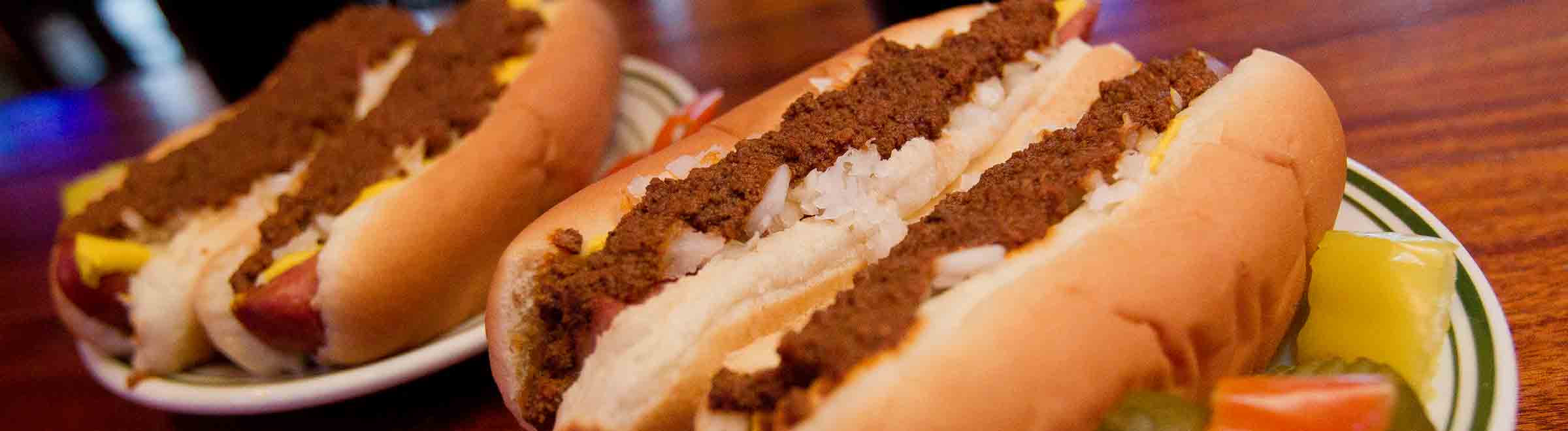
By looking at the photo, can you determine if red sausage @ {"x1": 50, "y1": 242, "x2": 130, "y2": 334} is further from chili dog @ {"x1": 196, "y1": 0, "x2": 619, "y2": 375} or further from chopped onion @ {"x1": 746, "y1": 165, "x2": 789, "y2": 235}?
chopped onion @ {"x1": 746, "y1": 165, "x2": 789, "y2": 235}

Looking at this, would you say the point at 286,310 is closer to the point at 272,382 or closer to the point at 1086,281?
the point at 272,382

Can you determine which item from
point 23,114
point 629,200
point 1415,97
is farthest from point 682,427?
point 23,114

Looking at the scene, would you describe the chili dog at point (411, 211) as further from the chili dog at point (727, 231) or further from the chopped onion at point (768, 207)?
the chopped onion at point (768, 207)

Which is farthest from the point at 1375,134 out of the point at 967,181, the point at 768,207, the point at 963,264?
the point at 768,207

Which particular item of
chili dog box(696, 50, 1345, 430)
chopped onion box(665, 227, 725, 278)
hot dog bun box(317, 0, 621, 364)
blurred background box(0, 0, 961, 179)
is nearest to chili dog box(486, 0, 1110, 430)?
chopped onion box(665, 227, 725, 278)

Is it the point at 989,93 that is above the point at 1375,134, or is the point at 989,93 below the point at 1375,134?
above

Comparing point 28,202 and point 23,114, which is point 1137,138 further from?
point 23,114

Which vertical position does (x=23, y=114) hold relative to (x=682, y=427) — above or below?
below
